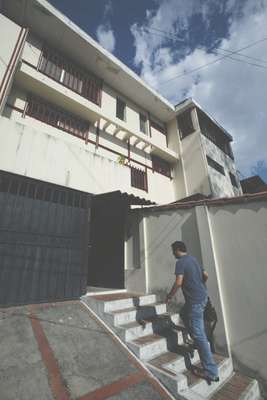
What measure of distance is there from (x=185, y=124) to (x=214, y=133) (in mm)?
2729

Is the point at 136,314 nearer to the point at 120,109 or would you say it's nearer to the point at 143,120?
the point at 120,109

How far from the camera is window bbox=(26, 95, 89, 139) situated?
24.1 feet

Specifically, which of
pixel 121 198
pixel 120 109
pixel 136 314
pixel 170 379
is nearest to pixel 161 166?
pixel 120 109

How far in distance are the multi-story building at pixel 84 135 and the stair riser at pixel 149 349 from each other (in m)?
3.18

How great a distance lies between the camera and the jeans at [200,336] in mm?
3219

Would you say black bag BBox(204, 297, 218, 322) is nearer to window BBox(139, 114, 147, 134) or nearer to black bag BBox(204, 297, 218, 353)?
black bag BBox(204, 297, 218, 353)

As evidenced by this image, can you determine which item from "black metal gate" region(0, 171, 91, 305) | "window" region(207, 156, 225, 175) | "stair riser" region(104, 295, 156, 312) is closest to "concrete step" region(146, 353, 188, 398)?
"stair riser" region(104, 295, 156, 312)

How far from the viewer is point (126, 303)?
4965 mm

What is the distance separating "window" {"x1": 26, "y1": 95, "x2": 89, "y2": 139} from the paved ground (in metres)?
6.50

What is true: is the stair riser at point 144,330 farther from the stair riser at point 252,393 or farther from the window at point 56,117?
the window at point 56,117

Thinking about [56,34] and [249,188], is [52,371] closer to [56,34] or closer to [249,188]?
[56,34]

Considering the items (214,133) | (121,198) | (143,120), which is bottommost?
(121,198)

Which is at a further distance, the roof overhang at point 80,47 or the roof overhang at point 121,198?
the roof overhang at point 80,47

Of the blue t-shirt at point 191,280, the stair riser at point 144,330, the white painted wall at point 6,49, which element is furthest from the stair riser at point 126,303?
the white painted wall at point 6,49
